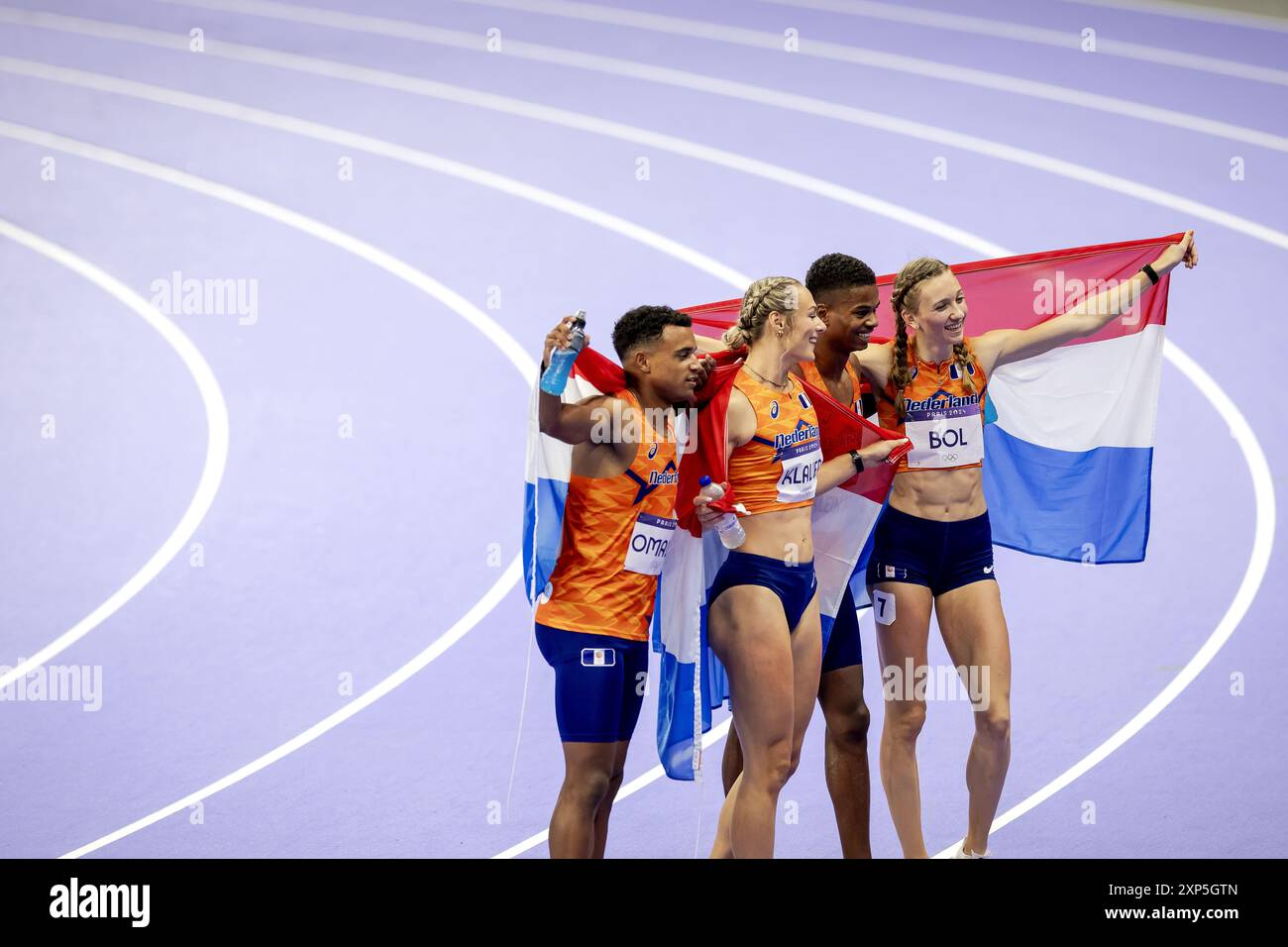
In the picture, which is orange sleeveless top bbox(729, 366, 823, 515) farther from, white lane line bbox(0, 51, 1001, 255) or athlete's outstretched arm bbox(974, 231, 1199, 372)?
white lane line bbox(0, 51, 1001, 255)

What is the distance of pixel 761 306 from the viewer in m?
5.61

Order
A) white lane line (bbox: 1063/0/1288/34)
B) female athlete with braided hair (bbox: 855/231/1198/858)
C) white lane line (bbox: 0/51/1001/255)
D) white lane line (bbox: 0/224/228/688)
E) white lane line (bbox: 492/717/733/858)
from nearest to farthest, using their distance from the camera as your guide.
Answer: female athlete with braided hair (bbox: 855/231/1198/858), white lane line (bbox: 492/717/733/858), white lane line (bbox: 0/224/228/688), white lane line (bbox: 0/51/1001/255), white lane line (bbox: 1063/0/1288/34)

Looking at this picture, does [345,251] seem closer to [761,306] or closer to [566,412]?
[761,306]

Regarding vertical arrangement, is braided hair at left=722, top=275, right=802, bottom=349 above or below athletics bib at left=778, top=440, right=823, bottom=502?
above

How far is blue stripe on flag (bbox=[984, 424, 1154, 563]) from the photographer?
22.2 feet

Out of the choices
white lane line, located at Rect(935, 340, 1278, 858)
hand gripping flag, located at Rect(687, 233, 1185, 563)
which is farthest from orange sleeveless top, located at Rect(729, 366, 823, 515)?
white lane line, located at Rect(935, 340, 1278, 858)

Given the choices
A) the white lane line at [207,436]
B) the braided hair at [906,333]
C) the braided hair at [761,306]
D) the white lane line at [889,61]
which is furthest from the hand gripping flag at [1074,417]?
the white lane line at [889,61]

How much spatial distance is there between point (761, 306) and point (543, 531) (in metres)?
1.19

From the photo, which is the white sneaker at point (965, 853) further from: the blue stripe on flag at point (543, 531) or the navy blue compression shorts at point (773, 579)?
the blue stripe on flag at point (543, 531)

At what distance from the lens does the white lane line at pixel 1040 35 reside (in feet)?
52.5

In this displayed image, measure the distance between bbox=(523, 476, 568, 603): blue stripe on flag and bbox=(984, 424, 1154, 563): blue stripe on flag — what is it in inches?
90.4

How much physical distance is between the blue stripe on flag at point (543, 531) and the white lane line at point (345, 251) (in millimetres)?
2617

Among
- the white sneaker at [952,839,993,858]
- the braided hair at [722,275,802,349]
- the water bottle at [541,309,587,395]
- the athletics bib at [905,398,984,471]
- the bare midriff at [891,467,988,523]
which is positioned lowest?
the white sneaker at [952,839,993,858]

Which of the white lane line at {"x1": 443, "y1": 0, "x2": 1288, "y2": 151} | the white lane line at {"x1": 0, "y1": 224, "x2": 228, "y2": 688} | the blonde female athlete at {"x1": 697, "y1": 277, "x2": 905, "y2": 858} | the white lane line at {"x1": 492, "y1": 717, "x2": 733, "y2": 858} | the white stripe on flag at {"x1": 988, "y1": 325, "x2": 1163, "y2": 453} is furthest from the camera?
the white lane line at {"x1": 443, "y1": 0, "x2": 1288, "y2": 151}
